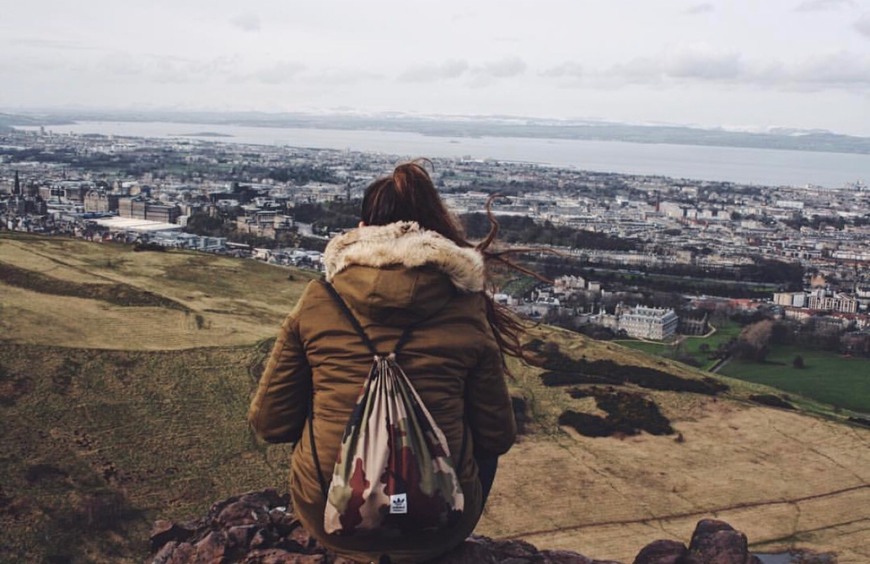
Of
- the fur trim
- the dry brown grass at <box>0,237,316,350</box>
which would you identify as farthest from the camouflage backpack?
the dry brown grass at <box>0,237,316,350</box>

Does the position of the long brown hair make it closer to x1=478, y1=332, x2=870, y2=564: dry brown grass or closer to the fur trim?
the fur trim

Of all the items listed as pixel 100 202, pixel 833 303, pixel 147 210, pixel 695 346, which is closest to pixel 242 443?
pixel 695 346

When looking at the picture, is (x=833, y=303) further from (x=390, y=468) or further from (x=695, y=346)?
(x=390, y=468)

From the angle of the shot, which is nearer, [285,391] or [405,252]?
[405,252]

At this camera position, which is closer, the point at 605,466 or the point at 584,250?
the point at 605,466

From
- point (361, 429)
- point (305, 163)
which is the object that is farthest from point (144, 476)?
point (305, 163)

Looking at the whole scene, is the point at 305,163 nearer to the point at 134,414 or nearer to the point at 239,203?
the point at 239,203

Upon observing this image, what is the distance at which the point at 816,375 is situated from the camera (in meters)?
28.8

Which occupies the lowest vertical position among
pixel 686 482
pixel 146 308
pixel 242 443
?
pixel 686 482

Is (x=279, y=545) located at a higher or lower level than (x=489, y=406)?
lower

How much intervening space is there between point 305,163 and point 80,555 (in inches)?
4709

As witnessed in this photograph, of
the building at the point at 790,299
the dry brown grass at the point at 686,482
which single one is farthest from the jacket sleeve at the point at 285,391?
the building at the point at 790,299

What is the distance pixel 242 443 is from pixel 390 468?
10495 millimetres

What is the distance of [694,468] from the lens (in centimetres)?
1462
